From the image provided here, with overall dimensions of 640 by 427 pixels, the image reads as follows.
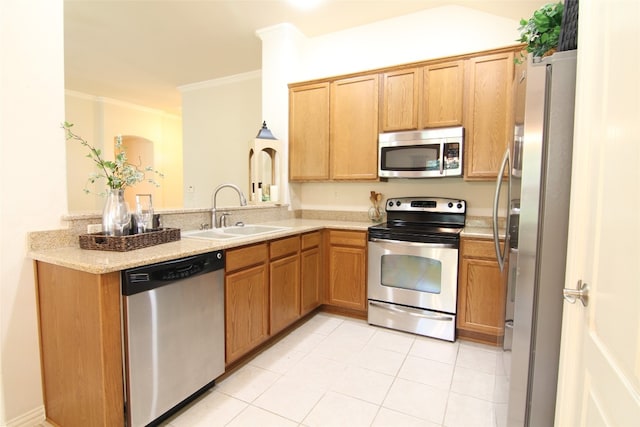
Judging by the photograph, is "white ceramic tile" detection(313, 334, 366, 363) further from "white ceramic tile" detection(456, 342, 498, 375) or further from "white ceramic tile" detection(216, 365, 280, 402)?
"white ceramic tile" detection(456, 342, 498, 375)

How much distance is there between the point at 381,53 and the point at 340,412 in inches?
126

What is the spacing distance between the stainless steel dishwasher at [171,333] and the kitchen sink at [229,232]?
0.49 m

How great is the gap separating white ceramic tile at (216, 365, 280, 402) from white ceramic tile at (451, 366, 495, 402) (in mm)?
1160

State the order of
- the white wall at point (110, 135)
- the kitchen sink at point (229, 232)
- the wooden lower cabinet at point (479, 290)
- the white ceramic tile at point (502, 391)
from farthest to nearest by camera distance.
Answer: the white wall at point (110, 135), the wooden lower cabinet at point (479, 290), the kitchen sink at point (229, 232), the white ceramic tile at point (502, 391)

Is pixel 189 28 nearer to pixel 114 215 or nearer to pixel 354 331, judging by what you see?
pixel 114 215

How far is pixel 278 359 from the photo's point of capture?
2.34m

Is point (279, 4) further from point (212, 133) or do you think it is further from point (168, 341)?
point (168, 341)

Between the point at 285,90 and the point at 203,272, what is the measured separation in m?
2.42

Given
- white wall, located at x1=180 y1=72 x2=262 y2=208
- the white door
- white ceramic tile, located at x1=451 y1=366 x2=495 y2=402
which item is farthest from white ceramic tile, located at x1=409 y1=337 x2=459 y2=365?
white wall, located at x1=180 y1=72 x2=262 y2=208

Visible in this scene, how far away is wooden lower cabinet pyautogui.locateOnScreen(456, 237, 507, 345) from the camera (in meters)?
2.46

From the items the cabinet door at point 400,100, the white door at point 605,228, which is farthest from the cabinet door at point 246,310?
the cabinet door at point 400,100

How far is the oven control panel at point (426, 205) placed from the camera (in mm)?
2984

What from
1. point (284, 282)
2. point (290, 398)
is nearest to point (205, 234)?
point (284, 282)

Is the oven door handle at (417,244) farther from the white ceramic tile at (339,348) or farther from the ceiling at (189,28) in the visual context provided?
the ceiling at (189,28)
